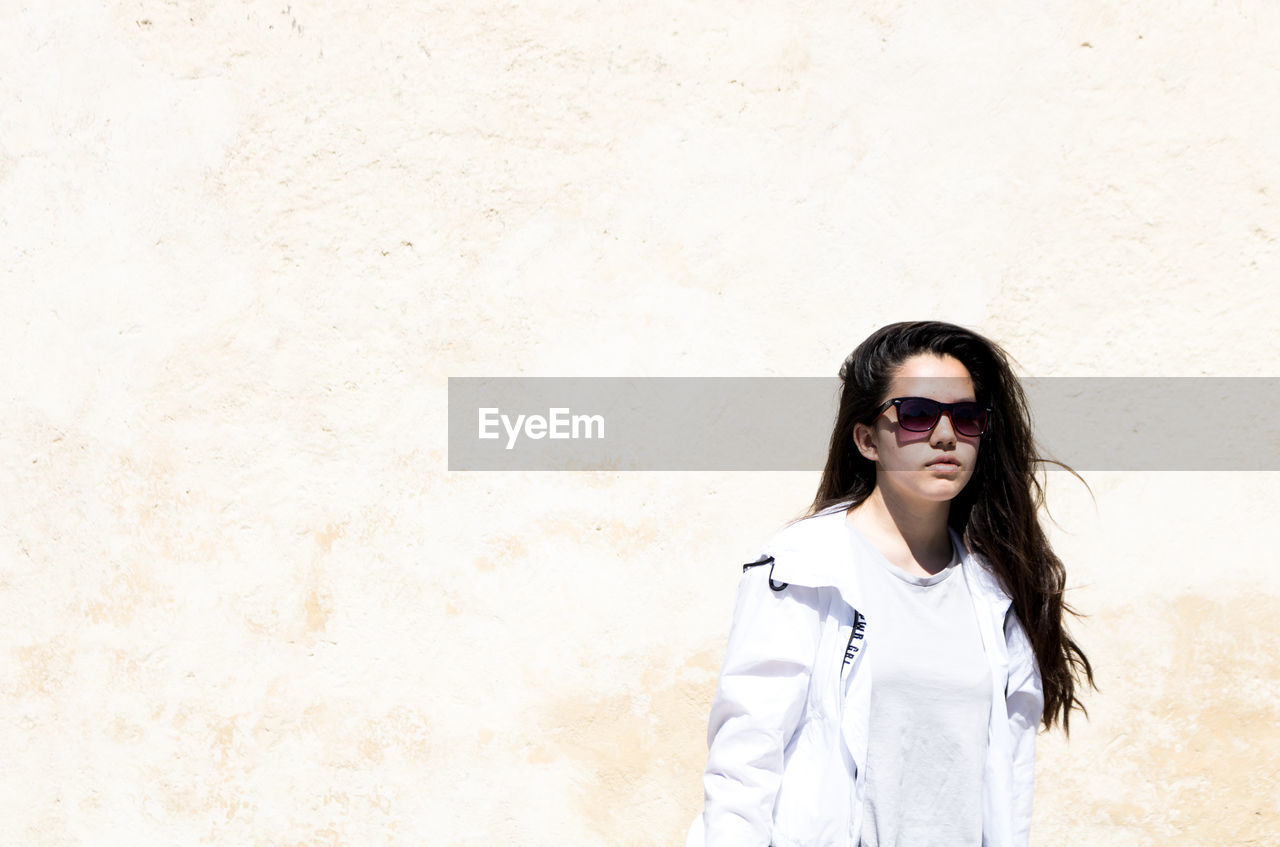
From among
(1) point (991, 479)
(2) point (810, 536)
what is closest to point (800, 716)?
(2) point (810, 536)

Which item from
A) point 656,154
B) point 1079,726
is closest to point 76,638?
point 656,154

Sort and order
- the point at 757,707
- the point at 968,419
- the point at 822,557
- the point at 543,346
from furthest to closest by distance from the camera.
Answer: the point at 543,346 → the point at 968,419 → the point at 822,557 → the point at 757,707

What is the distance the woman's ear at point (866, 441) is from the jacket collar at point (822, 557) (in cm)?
12

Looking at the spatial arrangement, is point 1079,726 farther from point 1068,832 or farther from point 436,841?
point 436,841

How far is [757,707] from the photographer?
5.72ft

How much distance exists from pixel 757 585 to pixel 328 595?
2001 millimetres

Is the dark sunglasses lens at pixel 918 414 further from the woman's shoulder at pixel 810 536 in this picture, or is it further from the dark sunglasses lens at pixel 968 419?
the woman's shoulder at pixel 810 536

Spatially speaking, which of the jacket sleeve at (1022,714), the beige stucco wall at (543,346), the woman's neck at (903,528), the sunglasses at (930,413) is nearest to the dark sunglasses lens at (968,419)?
the sunglasses at (930,413)

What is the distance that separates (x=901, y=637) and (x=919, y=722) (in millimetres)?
140

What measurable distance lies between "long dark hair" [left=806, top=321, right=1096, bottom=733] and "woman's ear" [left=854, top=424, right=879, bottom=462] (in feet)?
0.06

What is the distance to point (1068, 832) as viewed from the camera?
11.0ft

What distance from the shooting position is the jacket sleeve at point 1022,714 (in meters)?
1.97

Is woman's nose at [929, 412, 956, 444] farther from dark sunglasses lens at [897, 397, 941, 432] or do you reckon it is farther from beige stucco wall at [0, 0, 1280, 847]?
beige stucco wall at [0, 0, 1280, 847]

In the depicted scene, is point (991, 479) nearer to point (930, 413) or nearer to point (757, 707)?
point (930, 413)
